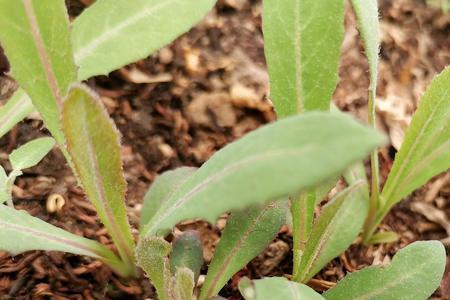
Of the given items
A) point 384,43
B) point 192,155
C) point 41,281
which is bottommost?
point 41,281

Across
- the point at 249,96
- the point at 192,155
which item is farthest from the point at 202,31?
the point at 192,155

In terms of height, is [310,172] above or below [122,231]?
above

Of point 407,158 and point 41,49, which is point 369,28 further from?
point 41,49

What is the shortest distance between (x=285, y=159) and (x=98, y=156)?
357mm

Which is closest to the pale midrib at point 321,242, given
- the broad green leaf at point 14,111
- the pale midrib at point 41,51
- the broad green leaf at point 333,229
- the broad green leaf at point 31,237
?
the broad green leaf at point 333,229

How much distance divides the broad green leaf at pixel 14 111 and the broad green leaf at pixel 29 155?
0.31 feet

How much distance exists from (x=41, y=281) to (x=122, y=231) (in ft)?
0.61

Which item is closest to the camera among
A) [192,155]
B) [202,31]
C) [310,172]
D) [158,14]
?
[310,172]

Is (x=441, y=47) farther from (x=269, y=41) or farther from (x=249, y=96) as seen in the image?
(x=269, y=41)

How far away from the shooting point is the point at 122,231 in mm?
980

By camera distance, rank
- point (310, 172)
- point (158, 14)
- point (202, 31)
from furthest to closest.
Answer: point (202, 31) < point (158, 14) < point (310, 172)

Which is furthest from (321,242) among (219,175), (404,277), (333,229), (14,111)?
(14,111)

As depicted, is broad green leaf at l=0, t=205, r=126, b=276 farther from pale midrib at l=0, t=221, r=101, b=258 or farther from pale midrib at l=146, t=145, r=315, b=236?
pale midrib at l=146, t=145, r=315, b=236

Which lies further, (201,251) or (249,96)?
(249,96)
